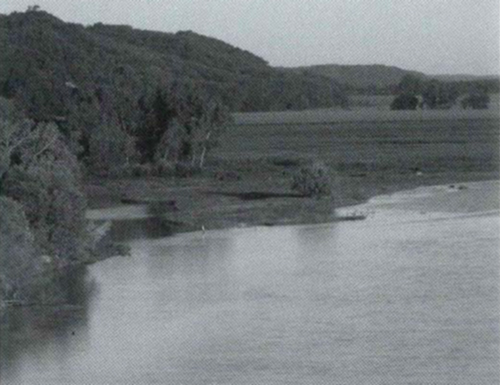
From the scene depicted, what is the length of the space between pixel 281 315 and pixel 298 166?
29.7 meters

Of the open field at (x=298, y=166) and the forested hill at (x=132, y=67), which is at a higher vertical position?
the forested hill at (x=132, y=67)

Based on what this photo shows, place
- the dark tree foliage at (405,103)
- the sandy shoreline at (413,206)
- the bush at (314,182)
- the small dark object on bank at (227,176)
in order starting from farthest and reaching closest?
the dark tree foliage at (405,103)
the small dark object on bank at (227,176)
the bush at (314,182)
the sandy shoreline at (413,206)

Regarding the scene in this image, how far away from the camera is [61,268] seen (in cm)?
2986

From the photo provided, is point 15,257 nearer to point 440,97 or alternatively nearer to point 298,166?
point 298,166

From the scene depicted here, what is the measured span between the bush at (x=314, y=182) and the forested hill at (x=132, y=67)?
13.3 meters

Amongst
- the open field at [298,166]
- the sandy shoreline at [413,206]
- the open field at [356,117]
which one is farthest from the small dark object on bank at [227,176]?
the open field at [356,117]

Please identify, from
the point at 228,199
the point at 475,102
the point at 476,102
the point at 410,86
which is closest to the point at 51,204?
the point at 228,199

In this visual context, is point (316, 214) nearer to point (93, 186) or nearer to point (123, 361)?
point (93, 186)

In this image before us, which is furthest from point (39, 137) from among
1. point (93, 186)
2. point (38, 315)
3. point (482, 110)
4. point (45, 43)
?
point (482, 110)

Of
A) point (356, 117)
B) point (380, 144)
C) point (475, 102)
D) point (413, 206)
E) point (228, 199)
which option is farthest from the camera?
point (475, 102)

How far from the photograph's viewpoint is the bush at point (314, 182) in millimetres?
42594

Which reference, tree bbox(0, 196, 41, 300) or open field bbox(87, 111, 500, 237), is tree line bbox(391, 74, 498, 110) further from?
tree bbox(0, 196, 41, 300)

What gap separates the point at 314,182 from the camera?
42.8 meters

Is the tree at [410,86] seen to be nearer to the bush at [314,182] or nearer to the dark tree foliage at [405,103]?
the dark tree foliage at [405,103]
